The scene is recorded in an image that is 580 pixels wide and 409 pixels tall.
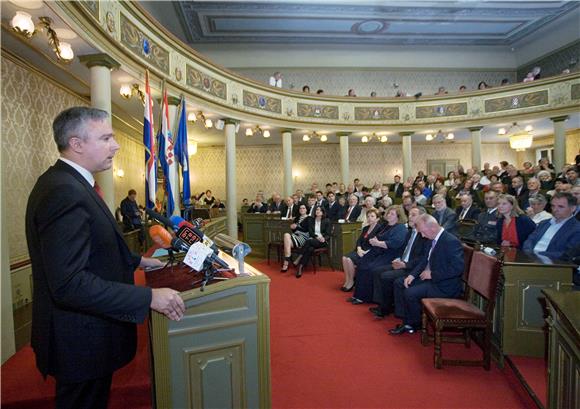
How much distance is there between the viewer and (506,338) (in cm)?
288

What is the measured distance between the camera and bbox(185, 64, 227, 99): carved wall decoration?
24.0ft

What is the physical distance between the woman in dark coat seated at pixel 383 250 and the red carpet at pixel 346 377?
74 centimetres

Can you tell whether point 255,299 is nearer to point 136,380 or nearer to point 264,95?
point 136,380

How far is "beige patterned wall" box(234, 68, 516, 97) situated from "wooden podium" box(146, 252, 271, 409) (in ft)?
44.8

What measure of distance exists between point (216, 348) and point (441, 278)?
245 centimetres

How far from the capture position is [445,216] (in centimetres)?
525

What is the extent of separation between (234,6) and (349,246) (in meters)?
8.76

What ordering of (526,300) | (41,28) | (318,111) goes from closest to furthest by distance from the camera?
(526,300), (41,28), (318,111)

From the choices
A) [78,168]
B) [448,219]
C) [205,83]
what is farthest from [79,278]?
[205,83]

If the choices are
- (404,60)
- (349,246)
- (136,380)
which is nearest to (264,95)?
(349,246)

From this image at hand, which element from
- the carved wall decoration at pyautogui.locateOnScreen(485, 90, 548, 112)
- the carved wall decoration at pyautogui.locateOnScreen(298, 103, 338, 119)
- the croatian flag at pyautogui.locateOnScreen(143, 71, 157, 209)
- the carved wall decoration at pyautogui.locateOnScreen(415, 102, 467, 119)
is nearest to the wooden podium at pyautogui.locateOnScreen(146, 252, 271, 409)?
the croatian flag at pyautogui.locateOnScreen(143, 71, 157, 209)

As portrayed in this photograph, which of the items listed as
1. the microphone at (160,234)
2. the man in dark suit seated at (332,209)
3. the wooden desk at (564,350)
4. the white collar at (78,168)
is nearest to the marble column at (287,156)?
the man in dark suit seated at (332,209)

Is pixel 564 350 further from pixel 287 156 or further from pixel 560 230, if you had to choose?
pixel 287 156

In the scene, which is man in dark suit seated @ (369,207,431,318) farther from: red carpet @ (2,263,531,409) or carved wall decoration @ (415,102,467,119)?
carved wall decoration @ (415,102,467,119)
